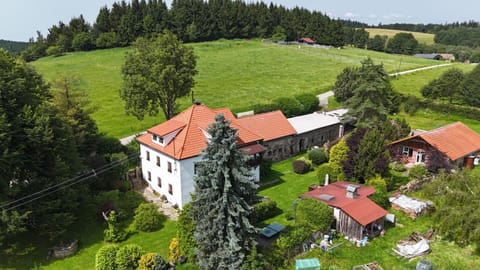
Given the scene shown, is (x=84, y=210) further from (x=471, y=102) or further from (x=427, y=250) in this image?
(x=471, y=102)

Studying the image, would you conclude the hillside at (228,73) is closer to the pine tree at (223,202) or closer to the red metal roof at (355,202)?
the red metal roof at (355,202)

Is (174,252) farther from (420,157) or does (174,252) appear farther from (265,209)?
(420,157)

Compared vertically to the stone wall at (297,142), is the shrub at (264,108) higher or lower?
higher

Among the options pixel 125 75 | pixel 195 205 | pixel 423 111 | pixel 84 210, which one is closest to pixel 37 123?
pixel 84 210

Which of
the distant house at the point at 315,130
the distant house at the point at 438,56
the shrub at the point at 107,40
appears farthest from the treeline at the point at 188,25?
the distant house at the point at 315,130

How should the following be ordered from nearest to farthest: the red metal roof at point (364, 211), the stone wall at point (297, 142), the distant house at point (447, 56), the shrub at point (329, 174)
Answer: the red metal roof at point (364, 211) → the shrub at point (329, 174) → the stone wall at point (297, 142) → the distant house at point (447, 56)

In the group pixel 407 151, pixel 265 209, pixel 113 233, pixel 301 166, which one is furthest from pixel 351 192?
pixel 113 233

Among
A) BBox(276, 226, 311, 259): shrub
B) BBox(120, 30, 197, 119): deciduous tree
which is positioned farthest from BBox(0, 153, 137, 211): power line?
BBox(276, 226, 311, 259): shrub
